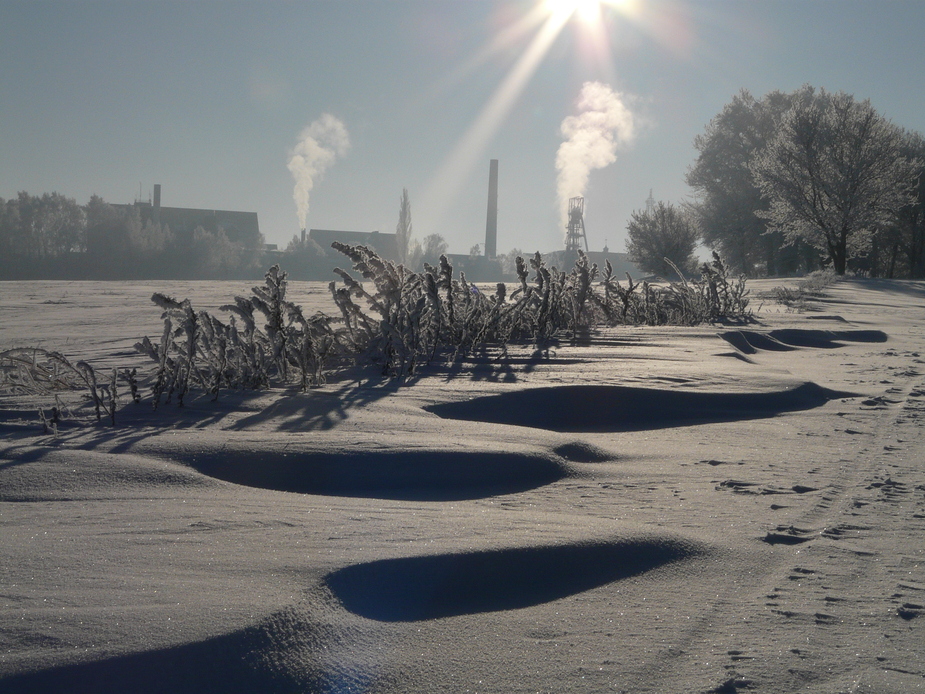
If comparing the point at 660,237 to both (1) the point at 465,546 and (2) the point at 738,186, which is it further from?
(1) the point at 465,546

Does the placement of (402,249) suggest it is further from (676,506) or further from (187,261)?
(676,506)

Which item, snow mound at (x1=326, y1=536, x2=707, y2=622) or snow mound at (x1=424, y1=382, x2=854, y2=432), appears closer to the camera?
snow mound at (x1=326, y1=536, x2=707, y2=622)

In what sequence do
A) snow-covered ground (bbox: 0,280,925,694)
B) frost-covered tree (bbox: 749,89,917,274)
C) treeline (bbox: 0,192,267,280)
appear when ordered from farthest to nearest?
treeline (bbox: 0,192,267,280)
frost-covered tree (bbox: 749,89,917,274)
snow-covered ground (bbox: 0,280,925,694)

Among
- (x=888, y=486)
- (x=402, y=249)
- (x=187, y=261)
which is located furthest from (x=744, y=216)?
(x=888, y=486)

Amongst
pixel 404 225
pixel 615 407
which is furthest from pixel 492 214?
pixel 615 407

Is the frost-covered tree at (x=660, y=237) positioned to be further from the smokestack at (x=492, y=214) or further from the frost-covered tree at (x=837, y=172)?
the smokestack at (x=492, y=214)

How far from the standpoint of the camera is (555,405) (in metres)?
2.50

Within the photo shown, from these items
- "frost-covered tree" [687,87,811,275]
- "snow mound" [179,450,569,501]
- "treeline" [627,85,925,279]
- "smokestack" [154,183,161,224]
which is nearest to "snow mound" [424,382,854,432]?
"snow mound" [179,450,569,501]

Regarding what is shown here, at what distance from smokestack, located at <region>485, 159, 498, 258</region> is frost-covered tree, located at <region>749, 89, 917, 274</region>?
2909cm

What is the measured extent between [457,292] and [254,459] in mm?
2421

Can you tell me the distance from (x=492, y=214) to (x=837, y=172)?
30881 millimetres

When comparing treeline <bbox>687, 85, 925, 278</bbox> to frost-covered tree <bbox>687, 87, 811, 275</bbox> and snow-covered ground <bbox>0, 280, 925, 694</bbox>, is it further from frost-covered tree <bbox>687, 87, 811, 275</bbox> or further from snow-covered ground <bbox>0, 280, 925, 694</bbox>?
snow-covered ground <bbox>0, 280, 925, 694</bbox>

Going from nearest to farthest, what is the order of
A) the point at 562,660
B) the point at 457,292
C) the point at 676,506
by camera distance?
1. the point at 562,660
2. the point at 676,506
3. the point at 457,292

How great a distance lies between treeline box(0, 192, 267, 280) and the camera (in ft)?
101
